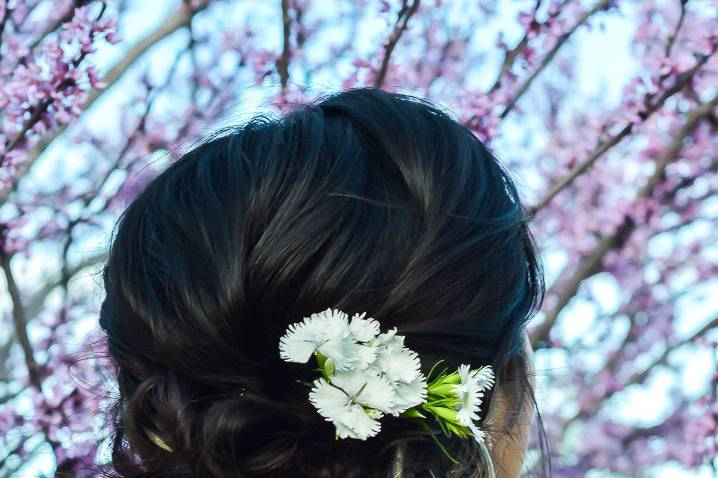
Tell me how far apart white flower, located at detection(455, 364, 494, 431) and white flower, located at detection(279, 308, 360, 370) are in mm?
119

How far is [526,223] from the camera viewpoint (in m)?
1.17

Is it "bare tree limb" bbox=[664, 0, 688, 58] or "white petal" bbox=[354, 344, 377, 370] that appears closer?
"white petal" bbox=[354, 344, 377, 370]

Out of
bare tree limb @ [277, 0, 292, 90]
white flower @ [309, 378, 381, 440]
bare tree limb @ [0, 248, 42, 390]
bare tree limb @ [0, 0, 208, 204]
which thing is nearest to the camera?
white flower @ [309, 378, 381, 440]

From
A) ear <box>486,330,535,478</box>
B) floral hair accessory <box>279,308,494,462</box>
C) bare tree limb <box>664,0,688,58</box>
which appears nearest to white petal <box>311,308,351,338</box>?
floral hair accessory <box>279,308,494,462</box>

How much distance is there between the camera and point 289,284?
0.97 m

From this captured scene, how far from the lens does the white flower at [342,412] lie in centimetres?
93

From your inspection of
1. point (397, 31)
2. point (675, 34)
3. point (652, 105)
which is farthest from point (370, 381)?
point (675, 34)

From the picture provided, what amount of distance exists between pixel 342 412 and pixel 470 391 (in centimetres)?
14

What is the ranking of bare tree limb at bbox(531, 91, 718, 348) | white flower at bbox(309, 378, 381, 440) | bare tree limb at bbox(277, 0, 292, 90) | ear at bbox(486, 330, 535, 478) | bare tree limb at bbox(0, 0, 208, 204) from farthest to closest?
bare tree limb at bbox(531, 91, 718, 348) < bare tree limb at bbox(0, 0, 208, 204) < bare tree limb at bbox(277, 0, 292, 90) < ear at bbox(486, 330, 535, 478) < white flower at bbox(309, 378, 381, 440)

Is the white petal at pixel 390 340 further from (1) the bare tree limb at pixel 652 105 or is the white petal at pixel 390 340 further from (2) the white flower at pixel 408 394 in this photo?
(1) the bare tree limb at pixel 652 105

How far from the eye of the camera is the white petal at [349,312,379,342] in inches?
37.3

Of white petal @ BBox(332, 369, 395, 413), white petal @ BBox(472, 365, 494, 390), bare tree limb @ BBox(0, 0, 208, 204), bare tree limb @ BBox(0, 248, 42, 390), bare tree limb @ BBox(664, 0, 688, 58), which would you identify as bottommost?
white petal @ BBox(332, 369, 395, 413)

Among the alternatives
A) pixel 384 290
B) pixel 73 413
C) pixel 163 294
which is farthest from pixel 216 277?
pixel 73 413

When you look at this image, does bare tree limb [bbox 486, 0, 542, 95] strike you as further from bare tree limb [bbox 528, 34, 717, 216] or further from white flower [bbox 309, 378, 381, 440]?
white flower [bbox 309, 378, 381, 440]
